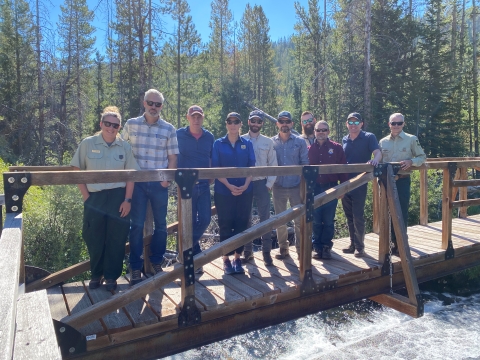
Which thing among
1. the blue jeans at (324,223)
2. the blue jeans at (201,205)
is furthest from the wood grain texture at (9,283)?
the blue jeans at (324,223)

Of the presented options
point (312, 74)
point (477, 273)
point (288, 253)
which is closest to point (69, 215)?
point (288, 253)

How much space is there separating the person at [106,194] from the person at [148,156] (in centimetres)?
24

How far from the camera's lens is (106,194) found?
3545 millimetres

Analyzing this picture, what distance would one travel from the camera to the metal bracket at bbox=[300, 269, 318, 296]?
3971 mm

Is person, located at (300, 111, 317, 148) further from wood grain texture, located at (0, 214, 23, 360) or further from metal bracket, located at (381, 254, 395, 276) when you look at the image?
wood grain texture, located at (0, 214, 23, 360)

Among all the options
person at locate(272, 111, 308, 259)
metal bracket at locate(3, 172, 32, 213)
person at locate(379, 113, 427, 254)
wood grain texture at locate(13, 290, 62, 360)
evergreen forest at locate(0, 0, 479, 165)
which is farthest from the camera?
evergreen forest at locate(0, 0, 479, 165)

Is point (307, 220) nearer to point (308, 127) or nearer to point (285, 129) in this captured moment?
point (285, 129)

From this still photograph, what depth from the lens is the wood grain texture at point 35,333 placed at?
1195 millimetres

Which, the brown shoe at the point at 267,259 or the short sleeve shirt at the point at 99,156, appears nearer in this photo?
the short sleeve shirt at the point at 99,156

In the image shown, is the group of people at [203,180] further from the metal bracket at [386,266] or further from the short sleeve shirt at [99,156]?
the metal bracket at [386,266]

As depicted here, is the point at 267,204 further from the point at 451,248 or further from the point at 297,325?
the point at 297,325

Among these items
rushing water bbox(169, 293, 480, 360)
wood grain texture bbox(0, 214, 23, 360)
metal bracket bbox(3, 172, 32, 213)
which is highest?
metal bracket bbox(3, 172, 32, 213)

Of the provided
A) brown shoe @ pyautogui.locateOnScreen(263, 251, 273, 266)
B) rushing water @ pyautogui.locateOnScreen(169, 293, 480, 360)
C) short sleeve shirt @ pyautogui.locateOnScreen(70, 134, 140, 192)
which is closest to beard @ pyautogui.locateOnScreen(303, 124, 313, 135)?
brown shoe @ pyautogui.locateOnScreen(263, 251, 273, 266)

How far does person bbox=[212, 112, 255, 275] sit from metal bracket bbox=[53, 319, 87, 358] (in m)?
1.74
